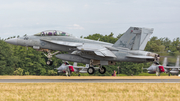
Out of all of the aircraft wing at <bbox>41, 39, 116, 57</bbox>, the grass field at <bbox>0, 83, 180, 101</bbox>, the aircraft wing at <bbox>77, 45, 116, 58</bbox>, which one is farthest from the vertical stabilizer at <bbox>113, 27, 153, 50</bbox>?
the grass field at <bbox>0, 83, 180, 101</bbox>

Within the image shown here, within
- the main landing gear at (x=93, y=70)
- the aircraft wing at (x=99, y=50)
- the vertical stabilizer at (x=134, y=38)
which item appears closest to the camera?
the aircraft wing at (x=99, y=50)

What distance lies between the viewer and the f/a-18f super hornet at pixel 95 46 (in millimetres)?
25938

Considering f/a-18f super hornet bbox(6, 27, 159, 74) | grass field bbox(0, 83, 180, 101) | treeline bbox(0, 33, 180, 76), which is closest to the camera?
grass field bbox(0, 83, 180, 101)

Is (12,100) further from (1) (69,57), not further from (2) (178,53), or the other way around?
(2) (178,53)

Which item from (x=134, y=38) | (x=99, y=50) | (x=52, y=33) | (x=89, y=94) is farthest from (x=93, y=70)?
(x=89, y=94)

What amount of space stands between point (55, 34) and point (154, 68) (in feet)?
110

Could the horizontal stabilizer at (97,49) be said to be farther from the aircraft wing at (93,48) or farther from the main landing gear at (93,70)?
the main landing gear at (93,70)

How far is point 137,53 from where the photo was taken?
2616cm

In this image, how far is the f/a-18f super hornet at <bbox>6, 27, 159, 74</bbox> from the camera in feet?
85.1

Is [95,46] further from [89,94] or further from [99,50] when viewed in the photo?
[89,94]

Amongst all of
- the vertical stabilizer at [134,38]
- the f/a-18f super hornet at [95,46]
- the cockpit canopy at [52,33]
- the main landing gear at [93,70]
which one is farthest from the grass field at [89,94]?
the cockpit canopy at [52,33]

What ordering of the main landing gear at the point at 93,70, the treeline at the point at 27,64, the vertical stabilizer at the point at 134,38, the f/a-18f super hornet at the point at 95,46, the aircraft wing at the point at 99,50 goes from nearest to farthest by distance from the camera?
the aircraft wing at the point at 99,50
the f/a-18f super hornet at the point at 95,46
the vertical stabilizer at the point at 134,38
the main landing gear at the point at 93,70
the treeline at the point at 27,64

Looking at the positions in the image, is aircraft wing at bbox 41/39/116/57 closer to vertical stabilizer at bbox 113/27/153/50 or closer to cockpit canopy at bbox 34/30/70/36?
cockpit canopy at bbox 34/30/70/36

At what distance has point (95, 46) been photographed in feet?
86.3
